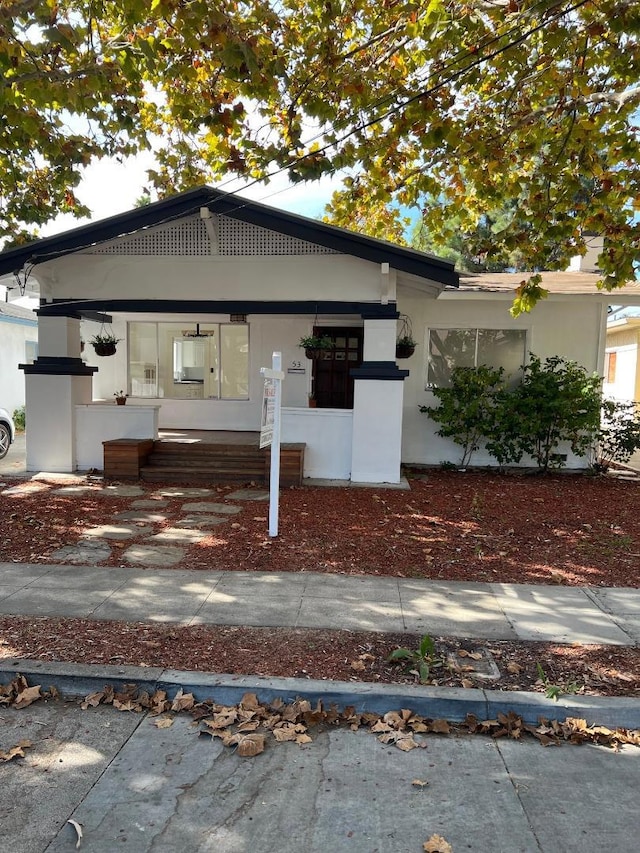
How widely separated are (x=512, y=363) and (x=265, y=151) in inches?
237

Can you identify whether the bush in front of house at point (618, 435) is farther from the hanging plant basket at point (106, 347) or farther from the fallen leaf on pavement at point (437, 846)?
the fallen leaf on pavement at point (437, 846)

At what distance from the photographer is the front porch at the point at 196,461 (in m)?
9.48

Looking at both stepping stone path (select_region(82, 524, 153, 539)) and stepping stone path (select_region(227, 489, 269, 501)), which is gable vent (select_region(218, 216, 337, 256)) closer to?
stepping stone path (select_region(227, 489, 269, 501))

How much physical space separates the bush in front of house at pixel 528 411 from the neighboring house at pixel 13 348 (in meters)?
11.8

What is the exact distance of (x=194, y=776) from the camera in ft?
9.68

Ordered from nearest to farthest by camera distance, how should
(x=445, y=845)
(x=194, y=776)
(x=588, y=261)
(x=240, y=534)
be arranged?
(x=445, y=845), (x=194, y=776), (x=240, y=534), (x=588, y=261)

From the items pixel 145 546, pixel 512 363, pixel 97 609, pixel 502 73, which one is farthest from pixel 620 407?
pixel 97 609

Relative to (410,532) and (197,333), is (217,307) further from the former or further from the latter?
(410,532)

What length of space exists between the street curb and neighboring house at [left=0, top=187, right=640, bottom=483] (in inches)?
242

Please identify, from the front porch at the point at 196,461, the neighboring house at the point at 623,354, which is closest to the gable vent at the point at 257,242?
the front porch at the point at 196,461

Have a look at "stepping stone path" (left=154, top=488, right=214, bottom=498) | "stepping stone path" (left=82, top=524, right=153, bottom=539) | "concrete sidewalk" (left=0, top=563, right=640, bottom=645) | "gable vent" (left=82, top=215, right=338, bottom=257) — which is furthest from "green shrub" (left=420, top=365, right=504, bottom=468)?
"stepping stone path" (left=82, top=524, right=153, bottom=539)

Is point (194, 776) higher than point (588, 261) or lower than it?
lower

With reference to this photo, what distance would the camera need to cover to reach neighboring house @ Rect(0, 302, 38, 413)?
16.8 m

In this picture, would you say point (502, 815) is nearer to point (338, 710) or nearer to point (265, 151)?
point (338, 710)
